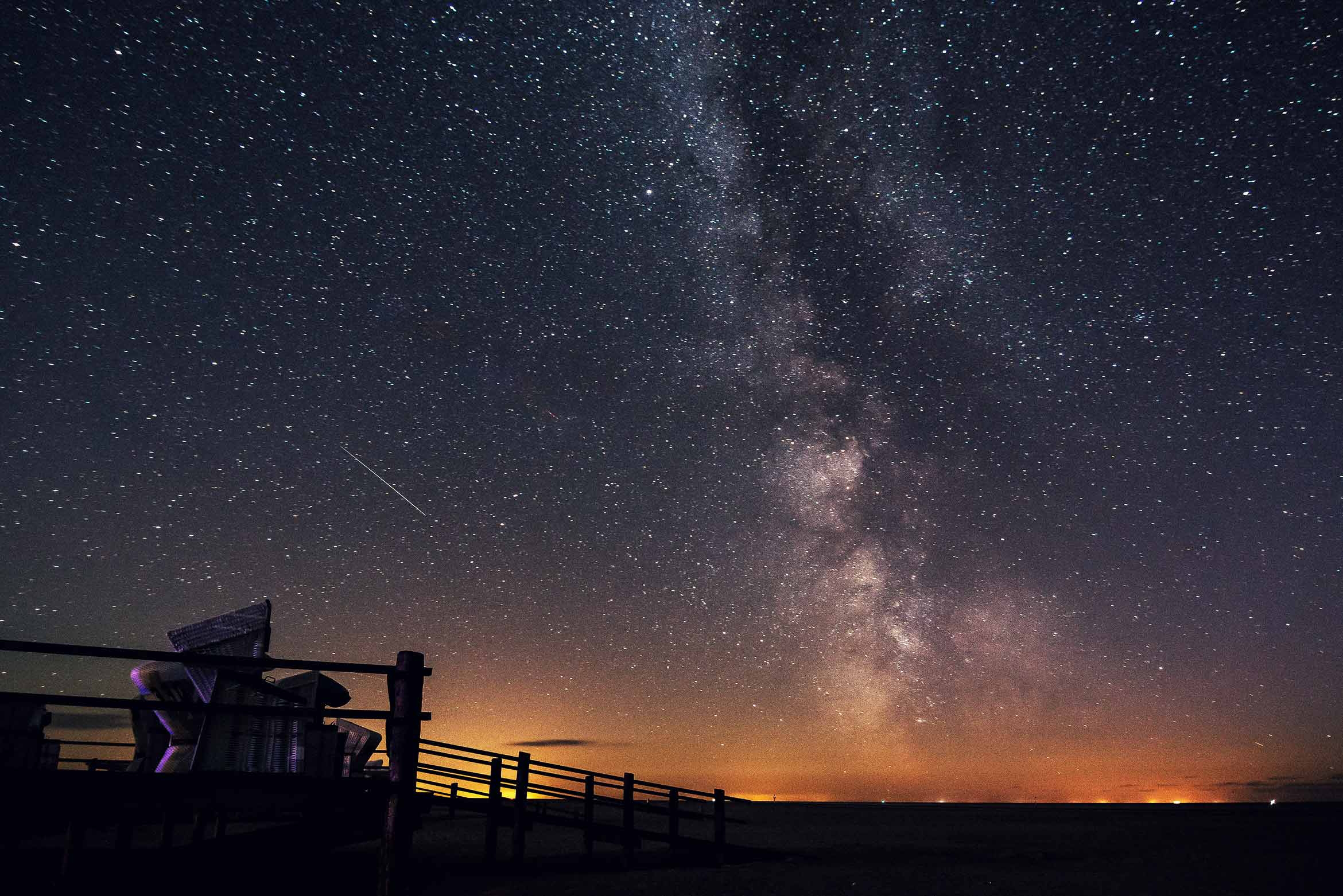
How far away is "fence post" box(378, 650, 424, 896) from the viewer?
6.12 m

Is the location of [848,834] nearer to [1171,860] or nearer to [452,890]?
[1171,860]

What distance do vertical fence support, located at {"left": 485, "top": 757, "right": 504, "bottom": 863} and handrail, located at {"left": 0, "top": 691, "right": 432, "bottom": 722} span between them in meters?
8.19

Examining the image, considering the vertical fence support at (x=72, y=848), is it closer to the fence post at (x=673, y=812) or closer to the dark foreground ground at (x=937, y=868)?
the dark foreground ground at (x=937, y=868)

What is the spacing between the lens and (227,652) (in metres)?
6.38

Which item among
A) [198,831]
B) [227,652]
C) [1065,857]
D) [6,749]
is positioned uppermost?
[227,652]

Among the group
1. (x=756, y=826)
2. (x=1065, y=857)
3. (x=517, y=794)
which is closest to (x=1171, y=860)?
(x=1065, y=857)

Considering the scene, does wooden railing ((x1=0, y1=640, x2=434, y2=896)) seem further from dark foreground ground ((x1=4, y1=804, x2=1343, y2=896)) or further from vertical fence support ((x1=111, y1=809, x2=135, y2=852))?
vertical fence support ((x1=111, y1=809, x2=135, y2=852))

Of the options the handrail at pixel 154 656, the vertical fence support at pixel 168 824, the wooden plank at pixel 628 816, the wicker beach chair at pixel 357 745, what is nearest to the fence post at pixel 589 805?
the wooden plank at pixel 628 816

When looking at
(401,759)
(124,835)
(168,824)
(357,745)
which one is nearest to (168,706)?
(401,759)

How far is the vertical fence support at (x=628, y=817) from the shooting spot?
603 inches

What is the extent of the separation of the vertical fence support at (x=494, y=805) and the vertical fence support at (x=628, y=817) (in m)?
2.42

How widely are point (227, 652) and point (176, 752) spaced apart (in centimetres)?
86

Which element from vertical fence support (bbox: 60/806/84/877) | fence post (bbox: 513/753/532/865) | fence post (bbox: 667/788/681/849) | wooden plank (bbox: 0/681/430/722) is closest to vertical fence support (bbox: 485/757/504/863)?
fence post (bbox: 513/753/532/865)

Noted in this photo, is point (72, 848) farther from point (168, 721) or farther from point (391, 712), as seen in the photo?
point (391, 712)
